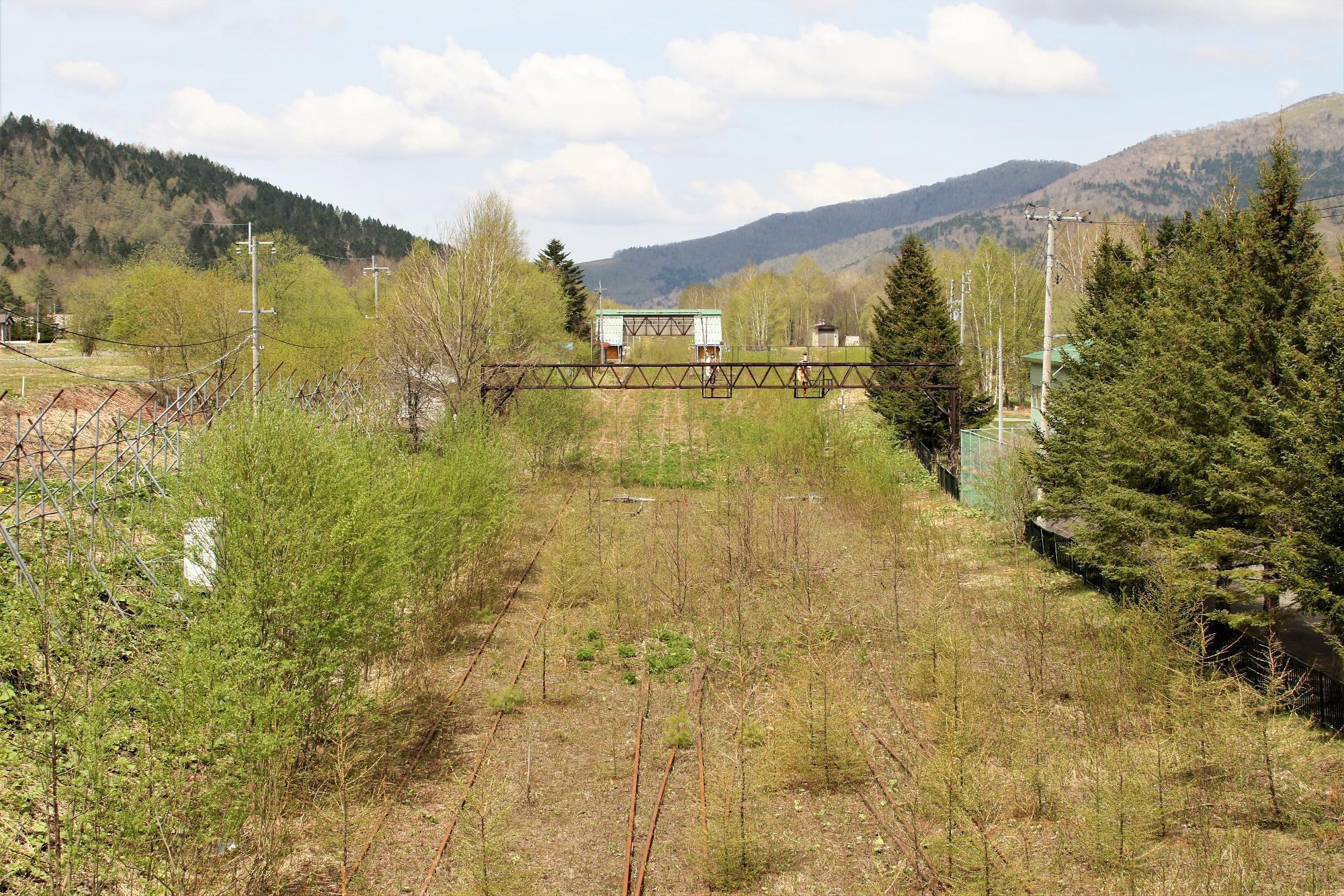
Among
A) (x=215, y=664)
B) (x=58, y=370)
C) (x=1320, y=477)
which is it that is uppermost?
(x=58, y=370)

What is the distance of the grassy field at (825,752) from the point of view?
36.3 feet

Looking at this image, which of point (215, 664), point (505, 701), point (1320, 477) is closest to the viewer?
point (215, 664)

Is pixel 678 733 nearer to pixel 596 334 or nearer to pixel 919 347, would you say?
pixel 919 347

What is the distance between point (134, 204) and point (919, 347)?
140 m

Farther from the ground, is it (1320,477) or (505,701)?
(1320,477)

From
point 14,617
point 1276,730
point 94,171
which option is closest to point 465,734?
point 14,617

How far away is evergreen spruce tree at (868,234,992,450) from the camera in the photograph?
41125 millimetres

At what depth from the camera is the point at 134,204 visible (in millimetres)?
149000

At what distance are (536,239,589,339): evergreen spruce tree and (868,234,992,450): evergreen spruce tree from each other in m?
37.2

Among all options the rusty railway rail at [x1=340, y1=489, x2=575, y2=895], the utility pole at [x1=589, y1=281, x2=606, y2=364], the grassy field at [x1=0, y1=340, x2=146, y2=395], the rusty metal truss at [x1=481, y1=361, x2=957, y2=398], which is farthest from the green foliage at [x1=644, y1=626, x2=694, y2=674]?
the utility pole at [x1=589, y1=281, x2=606, y2=364]

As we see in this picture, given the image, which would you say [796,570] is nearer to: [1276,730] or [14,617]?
[1276,730]

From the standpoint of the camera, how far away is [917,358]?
1652 inches

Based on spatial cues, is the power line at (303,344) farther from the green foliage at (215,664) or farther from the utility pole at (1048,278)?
the green foliage at (215,664)

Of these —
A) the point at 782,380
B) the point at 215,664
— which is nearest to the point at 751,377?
the point at 782,380
